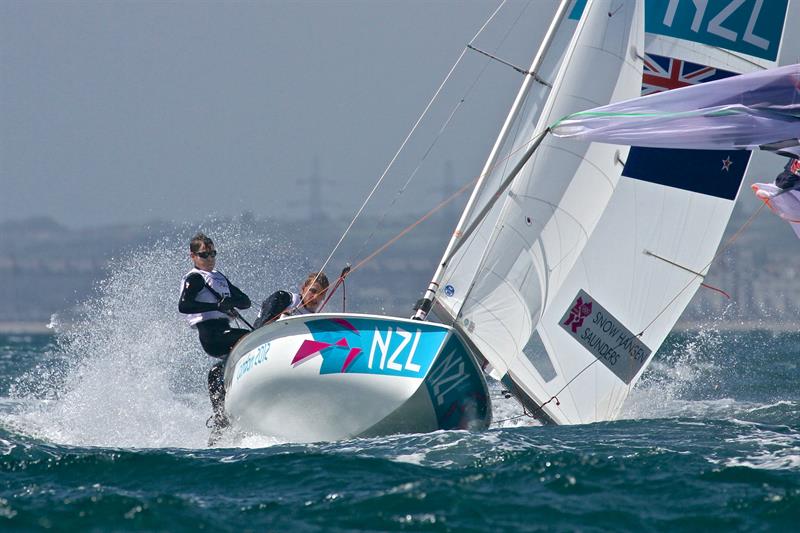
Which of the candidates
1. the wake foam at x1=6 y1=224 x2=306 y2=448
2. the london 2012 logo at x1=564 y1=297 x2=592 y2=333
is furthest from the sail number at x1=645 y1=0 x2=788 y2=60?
the wake foam at x1=6 y1=224 x2=306 y2=448

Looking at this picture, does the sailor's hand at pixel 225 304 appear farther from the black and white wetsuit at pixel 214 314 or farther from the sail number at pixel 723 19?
A: the sail number at pixel 723 19

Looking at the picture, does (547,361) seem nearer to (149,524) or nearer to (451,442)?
(451,442)

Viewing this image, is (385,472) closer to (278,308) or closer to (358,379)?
(358,379)

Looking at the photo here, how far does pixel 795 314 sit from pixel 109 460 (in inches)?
1643

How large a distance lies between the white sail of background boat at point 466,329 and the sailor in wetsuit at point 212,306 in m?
0.24

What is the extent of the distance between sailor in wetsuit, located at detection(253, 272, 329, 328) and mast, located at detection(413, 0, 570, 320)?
684 millimetres

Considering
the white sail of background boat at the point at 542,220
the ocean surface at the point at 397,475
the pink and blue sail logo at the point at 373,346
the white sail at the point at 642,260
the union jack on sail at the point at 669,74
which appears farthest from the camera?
the union jack on sail at the point at 669,74

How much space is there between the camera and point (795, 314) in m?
44.5

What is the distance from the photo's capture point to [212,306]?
280 inches

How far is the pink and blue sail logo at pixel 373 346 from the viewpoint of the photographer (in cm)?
637

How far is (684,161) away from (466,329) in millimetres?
2080

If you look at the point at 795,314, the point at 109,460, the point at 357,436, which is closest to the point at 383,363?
the point at 357,436

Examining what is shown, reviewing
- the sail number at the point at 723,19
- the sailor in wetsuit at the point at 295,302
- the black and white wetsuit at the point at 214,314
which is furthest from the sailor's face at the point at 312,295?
the sail number at the point at 723,19

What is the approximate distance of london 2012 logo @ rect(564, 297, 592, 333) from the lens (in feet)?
26.2
